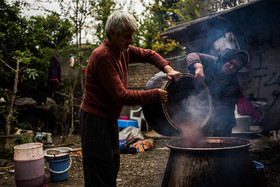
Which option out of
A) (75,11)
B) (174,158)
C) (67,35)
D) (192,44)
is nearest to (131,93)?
(174,158)

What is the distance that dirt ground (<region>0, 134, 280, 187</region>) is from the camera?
3.64m

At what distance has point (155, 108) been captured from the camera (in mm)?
2209

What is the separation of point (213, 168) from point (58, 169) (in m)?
3.07

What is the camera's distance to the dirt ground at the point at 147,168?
11.9ft

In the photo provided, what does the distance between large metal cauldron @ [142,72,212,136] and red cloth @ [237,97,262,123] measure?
11.4 ft

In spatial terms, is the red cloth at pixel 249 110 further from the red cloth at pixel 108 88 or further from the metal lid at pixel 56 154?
the metal lid at pixel 56 154

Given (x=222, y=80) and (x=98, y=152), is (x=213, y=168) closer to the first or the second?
(x=98, y=152)

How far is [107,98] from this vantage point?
1987 mm

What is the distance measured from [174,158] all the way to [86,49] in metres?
9.24

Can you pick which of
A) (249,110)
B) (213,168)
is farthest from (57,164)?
(249,110)

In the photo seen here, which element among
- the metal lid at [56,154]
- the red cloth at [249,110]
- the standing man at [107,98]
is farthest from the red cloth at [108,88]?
the red cloth at [249,110]

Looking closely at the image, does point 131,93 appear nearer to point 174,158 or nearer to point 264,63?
point 174,158

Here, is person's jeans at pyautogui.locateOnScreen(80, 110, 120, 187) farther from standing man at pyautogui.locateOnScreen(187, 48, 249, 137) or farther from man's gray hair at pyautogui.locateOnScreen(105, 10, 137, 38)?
standing man at pyautogui.locateOnScreen(187, 48, 249, 137)

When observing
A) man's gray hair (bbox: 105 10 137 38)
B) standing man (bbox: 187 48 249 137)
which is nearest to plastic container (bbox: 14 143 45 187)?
man's gray hair (bbox: 105 10 137 38)
